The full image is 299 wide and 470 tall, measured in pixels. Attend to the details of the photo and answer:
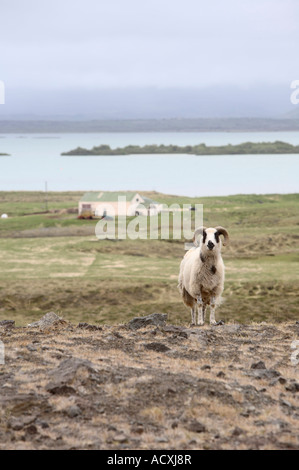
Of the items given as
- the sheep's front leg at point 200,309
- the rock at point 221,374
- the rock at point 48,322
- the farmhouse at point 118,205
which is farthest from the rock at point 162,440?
the farmhouse at point 118,205

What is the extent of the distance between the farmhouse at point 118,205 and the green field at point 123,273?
35.6 ft

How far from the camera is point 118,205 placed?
318 ft

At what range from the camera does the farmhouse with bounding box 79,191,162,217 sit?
93812 millimetres

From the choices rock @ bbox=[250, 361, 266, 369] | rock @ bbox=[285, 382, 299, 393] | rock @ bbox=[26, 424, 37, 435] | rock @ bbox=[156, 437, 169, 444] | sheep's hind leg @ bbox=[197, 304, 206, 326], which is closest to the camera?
rock @ bbox=[156, 437, 169, 444]

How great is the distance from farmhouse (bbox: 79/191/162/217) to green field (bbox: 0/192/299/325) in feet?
35.6

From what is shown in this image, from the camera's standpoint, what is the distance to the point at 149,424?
8656mm

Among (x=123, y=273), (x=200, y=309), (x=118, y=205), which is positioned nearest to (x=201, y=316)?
(x=200, y=309)

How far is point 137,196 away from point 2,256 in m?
45.8

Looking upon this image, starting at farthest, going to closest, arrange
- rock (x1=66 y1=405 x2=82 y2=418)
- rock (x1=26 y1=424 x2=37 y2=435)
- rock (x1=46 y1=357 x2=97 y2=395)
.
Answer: rock (x1=46 y1=357 x2=97 y2=395) → rock (x1=66 y1=405 x2=82 y2=418) → rock (x1=26 y1=424 x2=37 y2=435)

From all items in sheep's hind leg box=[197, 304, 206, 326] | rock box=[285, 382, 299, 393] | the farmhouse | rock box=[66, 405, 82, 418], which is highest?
rock box=[66, 405, 82, 418]

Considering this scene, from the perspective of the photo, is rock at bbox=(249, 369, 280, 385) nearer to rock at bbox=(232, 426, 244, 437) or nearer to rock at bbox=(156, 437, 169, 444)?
rock at bbox=(232, 426, 244, 437)

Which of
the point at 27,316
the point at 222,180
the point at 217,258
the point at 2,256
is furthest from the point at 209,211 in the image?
the point at 222,180

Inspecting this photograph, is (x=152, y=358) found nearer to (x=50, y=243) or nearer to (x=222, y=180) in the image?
(x=50, y=243)

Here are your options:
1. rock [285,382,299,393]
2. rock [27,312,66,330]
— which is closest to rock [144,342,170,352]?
rock [285,382,299,393]
